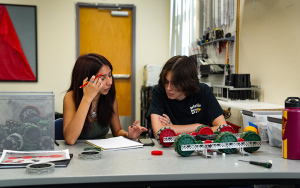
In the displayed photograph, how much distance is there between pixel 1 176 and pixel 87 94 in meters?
0.71

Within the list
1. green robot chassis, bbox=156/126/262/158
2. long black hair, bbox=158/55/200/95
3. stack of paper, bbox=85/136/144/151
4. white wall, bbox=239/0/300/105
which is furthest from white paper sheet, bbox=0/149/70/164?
white wall, bbox=239/0/300/105

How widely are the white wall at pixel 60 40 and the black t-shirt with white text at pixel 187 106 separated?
121 inches

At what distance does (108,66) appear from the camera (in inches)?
68.1

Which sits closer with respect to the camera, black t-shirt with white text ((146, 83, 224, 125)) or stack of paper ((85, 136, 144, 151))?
stack of paper ((85, 136, 144, 151))

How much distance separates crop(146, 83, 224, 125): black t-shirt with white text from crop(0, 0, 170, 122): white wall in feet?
10.0

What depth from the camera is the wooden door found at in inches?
186

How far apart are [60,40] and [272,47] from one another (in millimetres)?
3483

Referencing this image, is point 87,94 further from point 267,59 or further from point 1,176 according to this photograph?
point 267,59

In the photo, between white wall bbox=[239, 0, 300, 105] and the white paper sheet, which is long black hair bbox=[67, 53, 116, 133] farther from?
white wall bbox=[239, 0, 300, 105]

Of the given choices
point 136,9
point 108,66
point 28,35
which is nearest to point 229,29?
point 108,66

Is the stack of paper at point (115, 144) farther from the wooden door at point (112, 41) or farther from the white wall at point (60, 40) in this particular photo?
the wooden door at point (112, 41)

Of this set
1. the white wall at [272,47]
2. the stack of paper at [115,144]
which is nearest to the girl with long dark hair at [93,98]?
the stack of paper at [115,144]

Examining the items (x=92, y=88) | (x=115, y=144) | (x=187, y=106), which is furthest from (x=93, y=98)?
(x=187, y=106)

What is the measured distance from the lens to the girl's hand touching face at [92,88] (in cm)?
150
